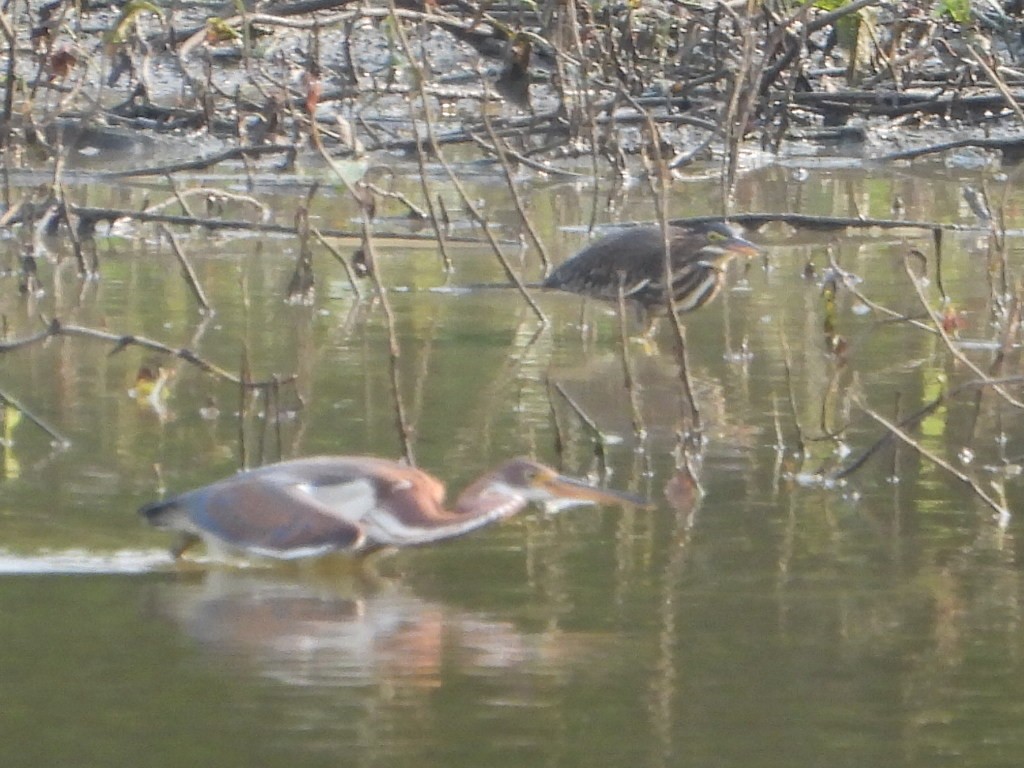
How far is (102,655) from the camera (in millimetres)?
4355

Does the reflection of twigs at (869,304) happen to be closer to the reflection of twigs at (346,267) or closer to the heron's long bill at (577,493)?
the heron's long bill at (577,493)

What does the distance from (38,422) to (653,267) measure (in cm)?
359

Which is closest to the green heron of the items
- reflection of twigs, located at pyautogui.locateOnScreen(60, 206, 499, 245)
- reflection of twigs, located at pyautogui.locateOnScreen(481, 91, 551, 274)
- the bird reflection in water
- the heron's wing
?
reflection of twigs, located at pyautogui.locateOnScreen(481, 91, 551, 274)

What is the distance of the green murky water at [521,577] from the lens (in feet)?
13.0

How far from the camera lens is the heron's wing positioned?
4.89 metres

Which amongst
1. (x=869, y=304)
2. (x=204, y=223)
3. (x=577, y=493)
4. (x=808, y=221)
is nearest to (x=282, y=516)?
(x=577, y=493)

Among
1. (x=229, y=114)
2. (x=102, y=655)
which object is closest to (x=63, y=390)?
(x=102, y=655)

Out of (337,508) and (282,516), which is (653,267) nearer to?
(337,508)

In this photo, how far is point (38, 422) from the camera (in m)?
6.08

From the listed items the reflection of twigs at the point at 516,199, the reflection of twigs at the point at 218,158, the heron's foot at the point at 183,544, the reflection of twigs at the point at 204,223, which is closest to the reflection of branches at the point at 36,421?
the heron's foot at the point at 183,544

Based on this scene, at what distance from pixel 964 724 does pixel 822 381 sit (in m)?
3.44

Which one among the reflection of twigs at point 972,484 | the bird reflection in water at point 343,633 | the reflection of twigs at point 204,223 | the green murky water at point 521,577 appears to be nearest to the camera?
the green murky water at point 521,577

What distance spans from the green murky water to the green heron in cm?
24

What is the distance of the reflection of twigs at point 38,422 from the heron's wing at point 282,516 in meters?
1.24
